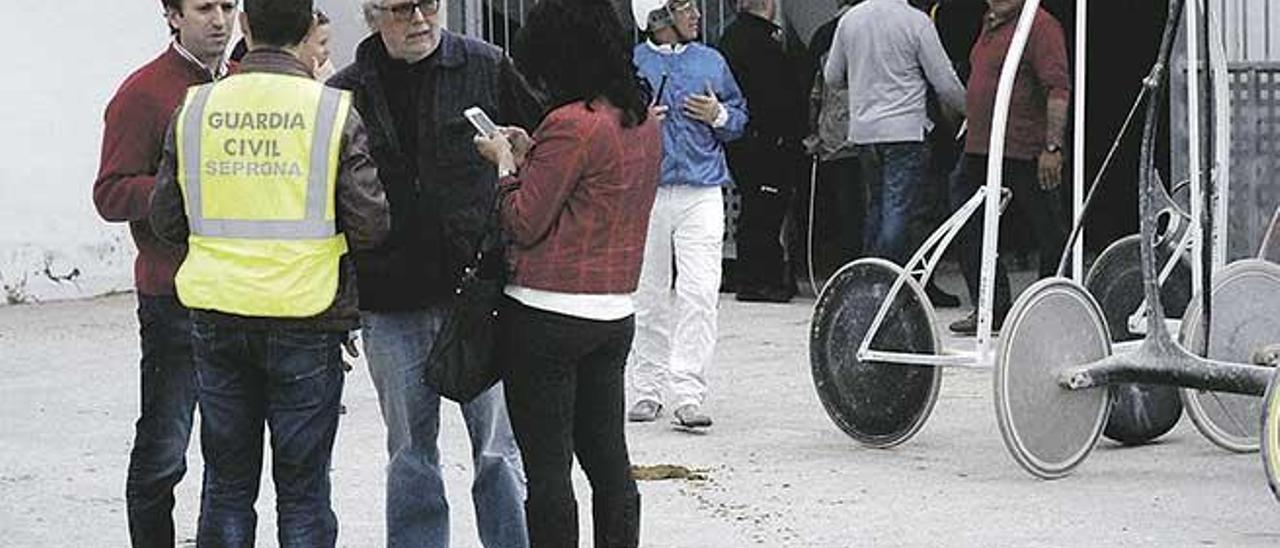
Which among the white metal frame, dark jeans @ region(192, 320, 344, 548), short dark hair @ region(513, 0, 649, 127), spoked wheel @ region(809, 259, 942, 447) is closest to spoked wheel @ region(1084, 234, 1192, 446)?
the white metal frame

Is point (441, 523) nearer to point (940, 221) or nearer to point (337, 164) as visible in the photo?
point (337, 164)

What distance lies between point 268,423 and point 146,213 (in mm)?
769

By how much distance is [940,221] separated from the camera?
1345 cm

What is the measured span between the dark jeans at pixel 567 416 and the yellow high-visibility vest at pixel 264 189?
565mm

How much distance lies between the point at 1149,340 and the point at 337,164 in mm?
3479

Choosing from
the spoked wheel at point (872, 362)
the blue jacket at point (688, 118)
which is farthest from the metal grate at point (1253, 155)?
the spoked wheel at point (872, 362)

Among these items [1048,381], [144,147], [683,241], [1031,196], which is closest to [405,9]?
[144,147]

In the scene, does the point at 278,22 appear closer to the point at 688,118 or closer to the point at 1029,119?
the point at 688,118

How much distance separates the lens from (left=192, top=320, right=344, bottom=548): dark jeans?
19.6ft

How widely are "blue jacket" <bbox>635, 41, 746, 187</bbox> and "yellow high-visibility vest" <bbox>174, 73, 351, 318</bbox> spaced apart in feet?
13.0

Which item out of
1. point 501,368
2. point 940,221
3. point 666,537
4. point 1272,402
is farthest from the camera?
point 940,221

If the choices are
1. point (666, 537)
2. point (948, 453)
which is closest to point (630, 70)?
point (666, 537)

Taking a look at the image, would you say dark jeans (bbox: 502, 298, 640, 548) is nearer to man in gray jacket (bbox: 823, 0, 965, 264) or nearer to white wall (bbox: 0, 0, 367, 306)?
man in gray jacket (bbox: 823, 0, 965, 264)

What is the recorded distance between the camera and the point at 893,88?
12617 mm
